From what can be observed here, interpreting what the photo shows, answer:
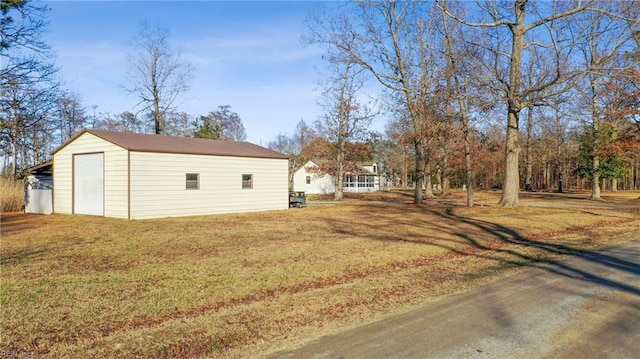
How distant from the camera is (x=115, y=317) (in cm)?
466

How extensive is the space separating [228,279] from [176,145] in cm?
1425

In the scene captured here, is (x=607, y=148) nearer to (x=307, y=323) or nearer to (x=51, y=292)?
(x=307, y=323)

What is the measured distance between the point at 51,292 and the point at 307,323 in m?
3.82

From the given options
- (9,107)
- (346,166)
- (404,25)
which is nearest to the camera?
(9,107)

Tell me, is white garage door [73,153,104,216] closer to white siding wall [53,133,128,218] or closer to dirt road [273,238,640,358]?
white siding wall [53,133,128,218]

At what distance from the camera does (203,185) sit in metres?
19.1

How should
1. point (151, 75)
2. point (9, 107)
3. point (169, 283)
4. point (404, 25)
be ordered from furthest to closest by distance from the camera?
point (151, 75), point (404, 25), point (9, 107), point (169, 283)

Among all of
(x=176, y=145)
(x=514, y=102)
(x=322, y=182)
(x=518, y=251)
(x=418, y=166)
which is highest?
(x=514, y=102)

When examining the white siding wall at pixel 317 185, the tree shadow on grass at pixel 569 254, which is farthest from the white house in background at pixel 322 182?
the tree shadow on grass at pixel 569 254

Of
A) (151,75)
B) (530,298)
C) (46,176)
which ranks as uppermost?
(151,75)

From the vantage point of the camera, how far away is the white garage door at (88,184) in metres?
17.8

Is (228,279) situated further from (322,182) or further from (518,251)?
(322,182)

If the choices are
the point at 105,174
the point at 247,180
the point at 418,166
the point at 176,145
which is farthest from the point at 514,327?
the point at 418,166

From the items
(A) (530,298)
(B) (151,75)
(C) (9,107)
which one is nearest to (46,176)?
(C) (9,107)
